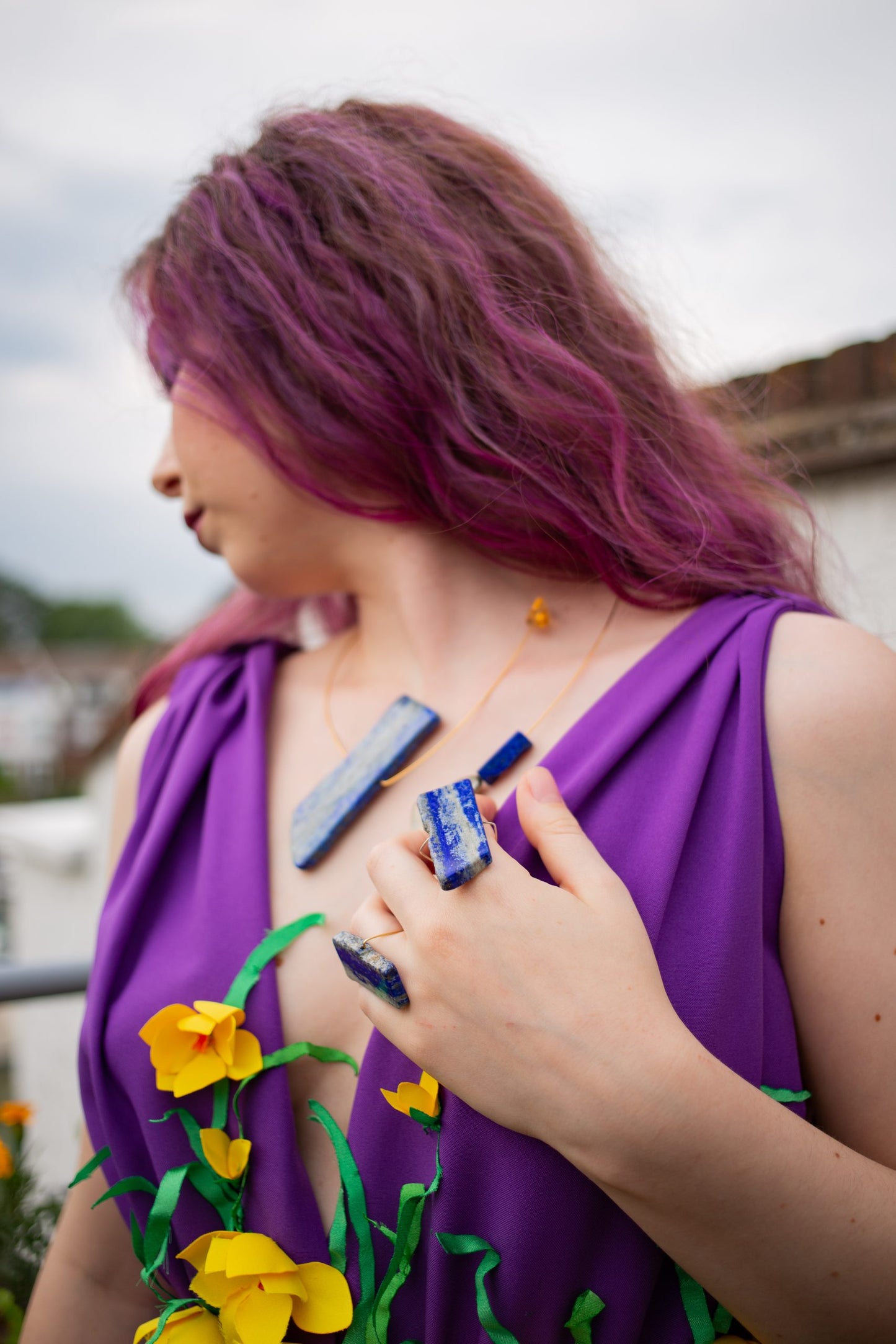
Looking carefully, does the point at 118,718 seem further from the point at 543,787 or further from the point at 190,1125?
the point at 543,787

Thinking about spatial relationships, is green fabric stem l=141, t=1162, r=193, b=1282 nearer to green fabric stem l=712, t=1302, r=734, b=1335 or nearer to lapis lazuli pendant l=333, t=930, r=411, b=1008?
lapis lazuli pendant l=333, t=930, r=411, b=1008

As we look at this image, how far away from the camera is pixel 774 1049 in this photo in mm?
890

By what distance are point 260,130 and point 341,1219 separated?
57.1 inches

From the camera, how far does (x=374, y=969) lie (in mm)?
834

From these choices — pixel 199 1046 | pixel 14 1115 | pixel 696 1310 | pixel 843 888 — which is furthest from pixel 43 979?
pixel 843 888

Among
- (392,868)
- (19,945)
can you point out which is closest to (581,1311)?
(392,868)

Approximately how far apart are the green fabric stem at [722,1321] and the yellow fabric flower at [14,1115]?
113 cm

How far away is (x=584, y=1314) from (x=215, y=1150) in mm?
432

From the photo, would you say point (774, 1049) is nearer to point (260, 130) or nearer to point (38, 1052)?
point (260, 130)

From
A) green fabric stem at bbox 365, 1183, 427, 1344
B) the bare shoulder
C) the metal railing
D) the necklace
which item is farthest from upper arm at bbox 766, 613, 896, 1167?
the metal railing

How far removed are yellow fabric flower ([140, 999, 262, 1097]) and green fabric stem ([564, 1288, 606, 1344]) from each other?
400 millimetres

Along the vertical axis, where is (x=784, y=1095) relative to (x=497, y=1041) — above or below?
below

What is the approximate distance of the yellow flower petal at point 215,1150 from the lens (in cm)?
101

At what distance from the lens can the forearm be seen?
727 mm
